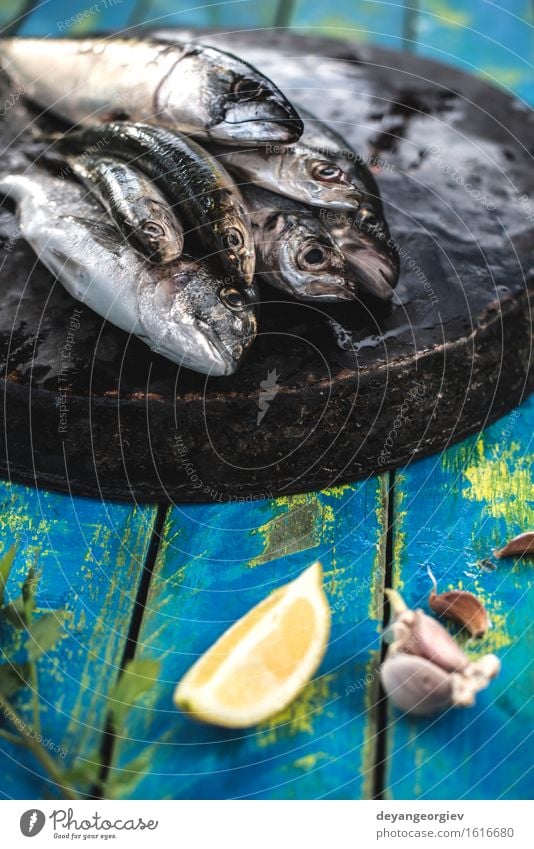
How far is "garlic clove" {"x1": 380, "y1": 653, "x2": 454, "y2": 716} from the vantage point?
1.48m

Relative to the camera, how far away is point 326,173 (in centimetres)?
197

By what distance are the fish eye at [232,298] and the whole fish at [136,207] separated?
126mm

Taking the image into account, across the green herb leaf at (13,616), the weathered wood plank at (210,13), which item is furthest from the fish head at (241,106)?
the weathered wood plank at (210,13)

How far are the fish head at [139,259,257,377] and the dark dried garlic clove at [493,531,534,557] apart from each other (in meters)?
0.57

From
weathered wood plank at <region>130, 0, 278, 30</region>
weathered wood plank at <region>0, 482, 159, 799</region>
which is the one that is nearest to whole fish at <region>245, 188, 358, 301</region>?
weathered wood plank at <region>0, 482, 159, 799</region>

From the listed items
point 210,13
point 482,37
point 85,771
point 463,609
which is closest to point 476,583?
point 463,609

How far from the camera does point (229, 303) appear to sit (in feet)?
5.85

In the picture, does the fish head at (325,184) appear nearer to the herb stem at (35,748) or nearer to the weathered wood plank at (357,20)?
the herb stem at (35,748)

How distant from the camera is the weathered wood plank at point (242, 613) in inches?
57.1

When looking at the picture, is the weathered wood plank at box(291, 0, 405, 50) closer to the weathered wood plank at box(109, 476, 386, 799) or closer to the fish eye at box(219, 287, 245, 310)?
the fish eye at box(219, 287, 245, 310)

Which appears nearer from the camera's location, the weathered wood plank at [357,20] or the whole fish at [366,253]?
the whole fish at [366,253]

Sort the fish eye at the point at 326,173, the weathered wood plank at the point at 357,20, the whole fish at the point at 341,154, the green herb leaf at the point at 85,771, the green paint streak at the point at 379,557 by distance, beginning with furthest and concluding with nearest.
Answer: the weathered wood plank at the point at 357,20 < the whole fish at the point at 341,154 < the fish eye at the point at 326,173 < the green paint streak at the point at 379,557 < the green herb leaf at the point at 85,771

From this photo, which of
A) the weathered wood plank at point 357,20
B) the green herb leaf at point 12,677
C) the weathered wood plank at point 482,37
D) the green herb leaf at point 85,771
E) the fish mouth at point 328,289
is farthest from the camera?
the weathered wood plank at point 357,20

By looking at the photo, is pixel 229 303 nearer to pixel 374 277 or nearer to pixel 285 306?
pixel 285 306
